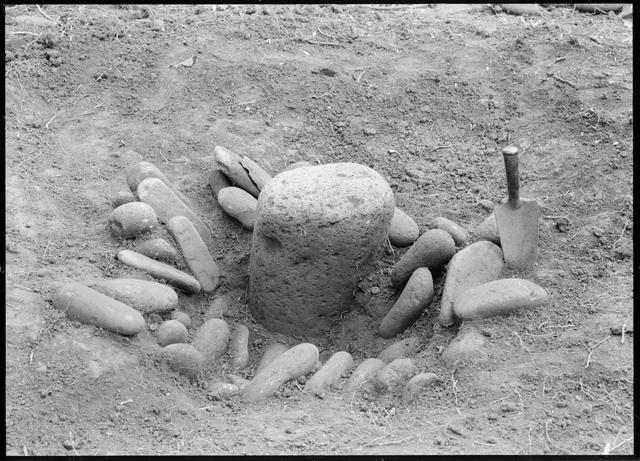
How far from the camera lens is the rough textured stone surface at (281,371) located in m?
4.23

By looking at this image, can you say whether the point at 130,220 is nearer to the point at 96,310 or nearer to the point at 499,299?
the point at 96,310

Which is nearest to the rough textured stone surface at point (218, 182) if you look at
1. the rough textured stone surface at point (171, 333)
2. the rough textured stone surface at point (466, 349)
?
the rough textured stone surface at point (171, 333)

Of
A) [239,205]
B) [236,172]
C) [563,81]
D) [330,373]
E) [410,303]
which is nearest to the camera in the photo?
[330,373]

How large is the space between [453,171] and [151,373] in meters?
2.58

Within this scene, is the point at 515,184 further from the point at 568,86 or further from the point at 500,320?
the point at 568,86

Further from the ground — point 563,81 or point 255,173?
point 255,173

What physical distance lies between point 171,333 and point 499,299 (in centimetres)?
166

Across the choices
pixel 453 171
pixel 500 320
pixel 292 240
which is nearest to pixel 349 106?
pixel 453 171

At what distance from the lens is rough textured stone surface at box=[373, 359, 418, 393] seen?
13.8ft

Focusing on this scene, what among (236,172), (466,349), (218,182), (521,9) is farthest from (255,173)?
(521,9)

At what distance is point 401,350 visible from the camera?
461 centimetres

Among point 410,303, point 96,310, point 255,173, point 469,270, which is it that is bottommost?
point 410,303

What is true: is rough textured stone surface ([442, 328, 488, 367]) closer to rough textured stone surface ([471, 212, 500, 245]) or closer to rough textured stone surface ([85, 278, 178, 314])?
rough textured stone surface ([471, 212, 500, 245])

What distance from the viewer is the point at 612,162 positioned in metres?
5.30
